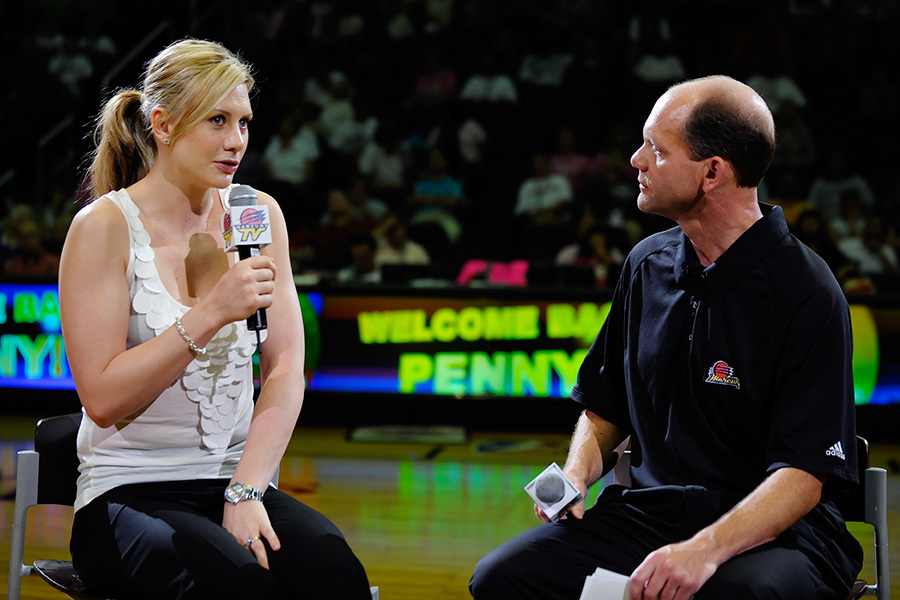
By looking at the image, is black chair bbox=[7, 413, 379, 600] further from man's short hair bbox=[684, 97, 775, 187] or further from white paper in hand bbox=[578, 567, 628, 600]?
man's short hair bbox=[684, 97, 775, 187]

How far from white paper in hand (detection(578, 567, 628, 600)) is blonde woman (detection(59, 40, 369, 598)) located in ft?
1.41

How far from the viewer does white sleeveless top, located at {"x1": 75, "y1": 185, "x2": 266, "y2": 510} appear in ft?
7.09

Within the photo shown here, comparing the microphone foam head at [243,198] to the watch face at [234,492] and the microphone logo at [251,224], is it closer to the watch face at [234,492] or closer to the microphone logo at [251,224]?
the microphone logo at [251,224]

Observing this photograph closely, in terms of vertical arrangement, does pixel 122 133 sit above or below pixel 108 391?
above

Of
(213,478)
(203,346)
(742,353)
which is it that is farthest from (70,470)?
(742,353)

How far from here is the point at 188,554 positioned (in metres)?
1.98

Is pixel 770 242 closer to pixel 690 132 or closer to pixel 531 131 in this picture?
pixel 690 132

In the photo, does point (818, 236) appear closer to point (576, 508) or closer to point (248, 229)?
point (576, 508)

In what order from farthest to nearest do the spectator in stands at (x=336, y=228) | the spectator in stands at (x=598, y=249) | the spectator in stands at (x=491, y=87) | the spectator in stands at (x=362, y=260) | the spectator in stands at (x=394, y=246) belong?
the spectator in stands at (x=491, y=87) < the spectator in stands at (x=336, y=228) < the spectator in stands at (x=394, y=246) < the spectator in stands at (x=598, y=249) < the spectator in stands at (x=362, y=260)

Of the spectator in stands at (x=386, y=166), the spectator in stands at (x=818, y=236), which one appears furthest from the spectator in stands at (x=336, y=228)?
the spectator in stands at (x=818, y=236)

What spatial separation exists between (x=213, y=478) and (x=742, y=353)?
1.13m

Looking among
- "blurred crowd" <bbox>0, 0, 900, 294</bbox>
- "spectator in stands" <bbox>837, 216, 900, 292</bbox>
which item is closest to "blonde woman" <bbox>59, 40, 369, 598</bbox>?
"blurred crowd" <bbox>0, 0, 900, 294</bbox>

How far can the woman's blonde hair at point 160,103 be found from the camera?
217 centimetres

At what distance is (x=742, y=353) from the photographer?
2.13 m
